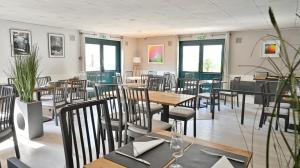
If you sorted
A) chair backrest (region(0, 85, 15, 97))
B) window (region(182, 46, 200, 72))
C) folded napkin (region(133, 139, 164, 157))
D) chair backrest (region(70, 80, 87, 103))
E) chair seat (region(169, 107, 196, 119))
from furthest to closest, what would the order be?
window (region(182, 46, 200, 72)) < chair backrest (region(70, 80, 87, 103)) < chair seat (region(169, 107, 196, 119)) < chair backrest (region(0, 85, 15, 97)) < folded napkin (region(133, 139, 164, 157))

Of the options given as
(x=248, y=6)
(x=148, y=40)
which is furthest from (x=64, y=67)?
(x=248, y=6)

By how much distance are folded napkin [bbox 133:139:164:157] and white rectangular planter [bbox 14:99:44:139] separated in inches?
104

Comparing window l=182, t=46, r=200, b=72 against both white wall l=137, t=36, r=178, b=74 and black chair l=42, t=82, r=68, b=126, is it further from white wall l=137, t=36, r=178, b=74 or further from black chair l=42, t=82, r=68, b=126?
black chair l=42, t=82, r=68, b=126

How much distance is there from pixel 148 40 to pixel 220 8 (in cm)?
518

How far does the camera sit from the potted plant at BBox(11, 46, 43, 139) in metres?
3.27

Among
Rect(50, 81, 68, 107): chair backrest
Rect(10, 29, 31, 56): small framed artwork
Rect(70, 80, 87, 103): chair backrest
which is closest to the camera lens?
Rect(50, 81, 68, 107): chair backrest

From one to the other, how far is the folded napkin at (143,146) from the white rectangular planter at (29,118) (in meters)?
2.64

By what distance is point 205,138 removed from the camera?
11.7 feet

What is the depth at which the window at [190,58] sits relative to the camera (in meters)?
7.77

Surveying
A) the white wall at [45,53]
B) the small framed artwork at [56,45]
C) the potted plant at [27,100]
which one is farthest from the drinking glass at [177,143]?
the small framed artwork at [56,45]

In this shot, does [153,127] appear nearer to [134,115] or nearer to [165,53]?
[134,115]

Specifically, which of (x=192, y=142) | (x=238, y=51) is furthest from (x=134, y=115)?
(x=238, y=51)

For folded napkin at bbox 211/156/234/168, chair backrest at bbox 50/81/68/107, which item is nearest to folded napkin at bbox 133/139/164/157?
folded napkin at bbox 211/156/234/168

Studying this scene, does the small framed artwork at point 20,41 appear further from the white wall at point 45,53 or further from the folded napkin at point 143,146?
the folded napkin at point 143,146
